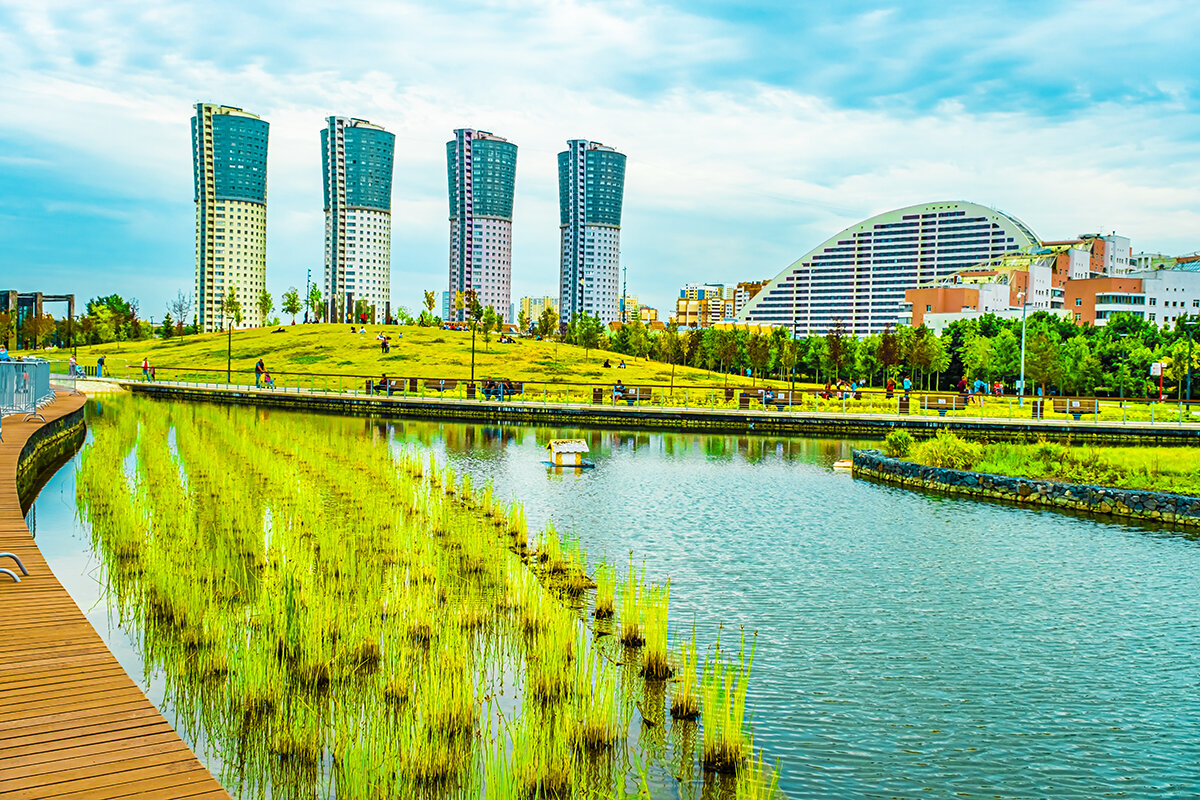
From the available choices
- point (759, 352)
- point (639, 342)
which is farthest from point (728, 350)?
point (639, 342)

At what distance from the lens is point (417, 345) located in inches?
3482

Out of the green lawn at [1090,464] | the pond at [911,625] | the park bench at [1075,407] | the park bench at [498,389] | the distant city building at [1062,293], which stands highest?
the distant city building at [1062,293]

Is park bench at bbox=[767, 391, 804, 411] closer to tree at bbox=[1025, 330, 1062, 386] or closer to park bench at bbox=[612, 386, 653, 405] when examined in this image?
park bench at bbox=[612, 386, 653, 405]

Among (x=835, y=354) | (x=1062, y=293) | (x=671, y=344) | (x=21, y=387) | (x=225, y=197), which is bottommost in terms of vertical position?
(x=21, y=387)

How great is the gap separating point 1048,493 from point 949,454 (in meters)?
4.61

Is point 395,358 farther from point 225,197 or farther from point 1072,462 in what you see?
point 225,197

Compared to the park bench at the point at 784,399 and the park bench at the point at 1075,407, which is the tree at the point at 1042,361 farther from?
the park bench at the point at 784,399

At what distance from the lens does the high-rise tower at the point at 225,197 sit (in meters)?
190

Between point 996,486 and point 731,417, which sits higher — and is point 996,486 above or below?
below

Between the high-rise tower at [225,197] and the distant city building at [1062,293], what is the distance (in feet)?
438

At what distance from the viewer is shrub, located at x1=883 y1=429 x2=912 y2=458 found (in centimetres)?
3094

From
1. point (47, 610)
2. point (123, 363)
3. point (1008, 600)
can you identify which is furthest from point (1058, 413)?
point (123, 363)

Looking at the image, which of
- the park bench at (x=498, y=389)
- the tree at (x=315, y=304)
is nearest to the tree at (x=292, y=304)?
the tree at (x=315, y=304)

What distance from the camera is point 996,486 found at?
25.8m
